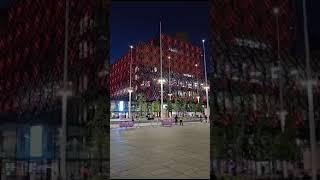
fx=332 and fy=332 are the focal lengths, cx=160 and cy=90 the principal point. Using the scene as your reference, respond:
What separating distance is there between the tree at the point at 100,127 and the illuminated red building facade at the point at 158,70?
59.5 metres

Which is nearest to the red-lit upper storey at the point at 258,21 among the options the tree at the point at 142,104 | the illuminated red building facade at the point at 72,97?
the illuminated red building facade at the point at 72,97

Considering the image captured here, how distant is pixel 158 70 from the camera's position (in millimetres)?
76625

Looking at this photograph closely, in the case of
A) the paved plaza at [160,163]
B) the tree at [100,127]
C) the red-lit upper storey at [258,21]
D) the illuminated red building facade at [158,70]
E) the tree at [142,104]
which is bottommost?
the paved plaza at [160,163]

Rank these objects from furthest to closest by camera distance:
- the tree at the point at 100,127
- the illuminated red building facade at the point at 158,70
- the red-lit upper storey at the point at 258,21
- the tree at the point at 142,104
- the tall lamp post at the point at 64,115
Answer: the illuminated red building facade at the point at 158,70 → the tree at the point at 142,104 → the red-lit upper storey at the point at 258,21 → the tree at the point at 100,127 → the tall lamp post at the point at 64,115

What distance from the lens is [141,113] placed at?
6141cm

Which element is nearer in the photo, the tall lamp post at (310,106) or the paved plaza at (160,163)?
the tall lamp post at (310,106)

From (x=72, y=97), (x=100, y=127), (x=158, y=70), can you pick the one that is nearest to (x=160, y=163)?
(x=100, y=127)

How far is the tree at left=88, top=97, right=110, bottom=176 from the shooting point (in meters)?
7.63

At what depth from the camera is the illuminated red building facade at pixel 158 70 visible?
74500 mm

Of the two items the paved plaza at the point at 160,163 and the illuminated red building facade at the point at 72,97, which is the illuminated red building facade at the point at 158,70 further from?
the illuminated red building facade at the point at 72,97

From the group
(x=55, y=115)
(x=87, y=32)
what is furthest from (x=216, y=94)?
(x=55, y=115)

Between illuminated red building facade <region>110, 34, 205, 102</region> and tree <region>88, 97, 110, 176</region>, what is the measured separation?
195 ft

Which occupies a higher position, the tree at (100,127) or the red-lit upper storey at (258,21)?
the red-lit upper storey at (258,21)

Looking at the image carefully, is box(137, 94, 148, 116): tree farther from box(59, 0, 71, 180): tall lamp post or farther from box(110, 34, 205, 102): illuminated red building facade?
box(59, 0, 71, 180): tall lamp post
